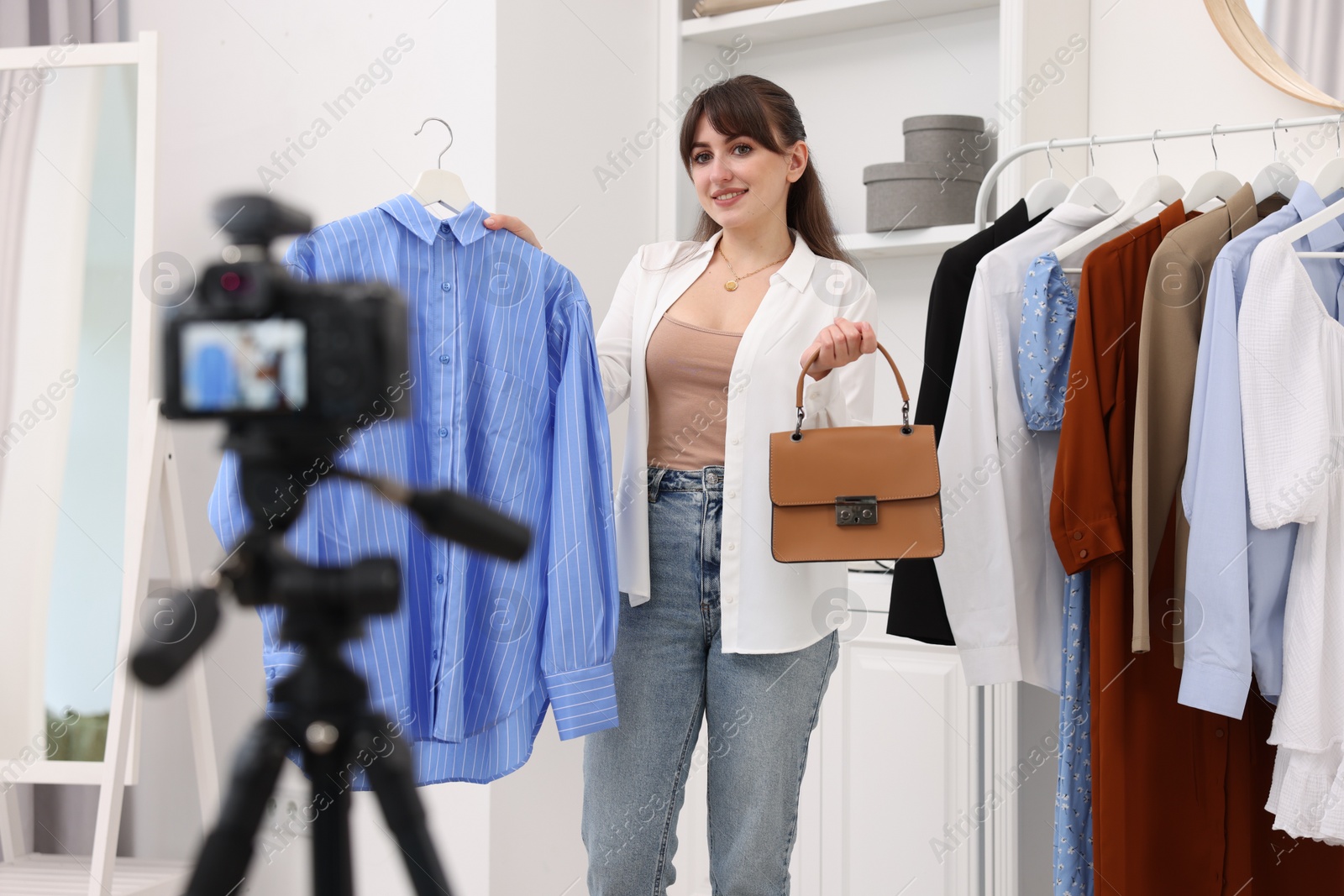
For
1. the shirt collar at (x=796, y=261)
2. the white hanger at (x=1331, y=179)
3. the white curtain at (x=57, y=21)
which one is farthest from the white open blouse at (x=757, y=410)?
the white curtain at (x=57, y=21)

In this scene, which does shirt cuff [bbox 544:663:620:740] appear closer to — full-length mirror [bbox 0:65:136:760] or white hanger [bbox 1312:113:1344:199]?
full-length mirror [bbox 0:65:136:760]

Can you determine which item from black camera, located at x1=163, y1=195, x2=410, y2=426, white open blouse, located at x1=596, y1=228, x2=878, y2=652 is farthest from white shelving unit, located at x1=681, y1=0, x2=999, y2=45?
black camera, located at x1=163, y1=195, x2=410, y2=426

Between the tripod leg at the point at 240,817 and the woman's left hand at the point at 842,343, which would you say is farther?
the woman's left hand at the point at 842,343

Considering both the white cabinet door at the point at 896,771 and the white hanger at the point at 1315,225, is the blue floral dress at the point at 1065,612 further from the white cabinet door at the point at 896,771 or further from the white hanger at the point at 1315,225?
the white cabinet door at the point at 896,771

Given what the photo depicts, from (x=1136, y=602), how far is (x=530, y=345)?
0.87 m

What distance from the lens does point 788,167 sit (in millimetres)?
1557

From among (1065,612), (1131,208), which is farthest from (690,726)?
(1131,208)

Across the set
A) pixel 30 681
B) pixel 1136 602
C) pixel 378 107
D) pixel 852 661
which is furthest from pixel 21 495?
pixel 1136 602

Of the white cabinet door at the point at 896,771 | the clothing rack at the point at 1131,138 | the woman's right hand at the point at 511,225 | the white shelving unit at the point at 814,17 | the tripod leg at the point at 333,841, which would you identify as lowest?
the white cabinet door at the point at 896,771

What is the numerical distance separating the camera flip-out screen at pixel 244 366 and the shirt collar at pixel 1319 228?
4.97 feet

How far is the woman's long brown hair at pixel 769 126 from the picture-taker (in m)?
1.49

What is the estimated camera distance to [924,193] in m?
2.29

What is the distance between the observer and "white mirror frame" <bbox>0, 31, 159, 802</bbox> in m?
1.86

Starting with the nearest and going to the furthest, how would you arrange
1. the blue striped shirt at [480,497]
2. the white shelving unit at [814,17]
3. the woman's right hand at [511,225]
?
the blue striped shirt at [480,497]
the woman's right hand at [511,225]
the white shelving unit at [814,17]
